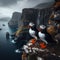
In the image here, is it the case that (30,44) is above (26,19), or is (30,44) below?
above

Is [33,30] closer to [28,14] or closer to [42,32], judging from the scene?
[42,32]

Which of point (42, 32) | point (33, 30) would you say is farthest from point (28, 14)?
point (42, 32)

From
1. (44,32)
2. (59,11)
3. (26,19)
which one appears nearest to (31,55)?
(44,32)

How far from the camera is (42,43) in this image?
260 inches

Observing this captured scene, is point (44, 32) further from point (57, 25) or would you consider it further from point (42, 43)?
point (57, 25)

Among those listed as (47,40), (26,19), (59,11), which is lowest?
(26,19)

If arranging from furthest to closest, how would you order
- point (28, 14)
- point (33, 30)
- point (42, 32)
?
point (28, 14), point (33, 30), point (42, 32)

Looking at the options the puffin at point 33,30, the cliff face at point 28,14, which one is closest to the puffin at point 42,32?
the puffin at point 33,30

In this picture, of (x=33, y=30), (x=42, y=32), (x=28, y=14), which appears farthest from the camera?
(x=28, y=14)

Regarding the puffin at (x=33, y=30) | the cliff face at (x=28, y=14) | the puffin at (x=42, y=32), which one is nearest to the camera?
the puffin at (x=42, y=32)

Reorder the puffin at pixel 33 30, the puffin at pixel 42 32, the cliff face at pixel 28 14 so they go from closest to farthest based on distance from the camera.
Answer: the puffin at pixel 42 32, the puffin at pixel 33 30, the cliff face at pixel 28 14

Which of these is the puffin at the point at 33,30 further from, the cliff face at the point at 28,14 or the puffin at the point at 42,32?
the cliff face at the point at 28,14

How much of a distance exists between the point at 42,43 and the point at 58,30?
1.44m

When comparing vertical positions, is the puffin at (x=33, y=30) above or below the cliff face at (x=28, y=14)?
above
